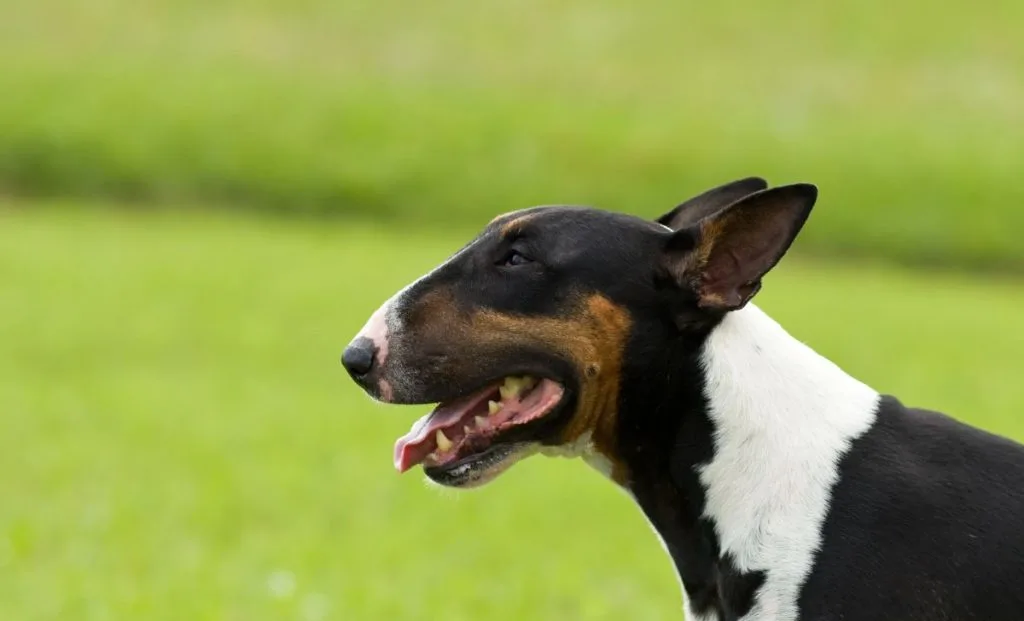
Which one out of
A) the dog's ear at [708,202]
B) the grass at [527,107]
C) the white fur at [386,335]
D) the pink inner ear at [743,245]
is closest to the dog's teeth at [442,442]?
the white fur at [386,335]

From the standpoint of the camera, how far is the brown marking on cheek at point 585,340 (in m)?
4.47

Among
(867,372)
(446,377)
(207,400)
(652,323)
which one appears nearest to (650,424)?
(652,323)

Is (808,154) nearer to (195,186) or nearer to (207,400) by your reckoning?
(195,186)

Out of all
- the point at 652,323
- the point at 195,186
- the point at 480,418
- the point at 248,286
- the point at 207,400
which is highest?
the point at 652,323

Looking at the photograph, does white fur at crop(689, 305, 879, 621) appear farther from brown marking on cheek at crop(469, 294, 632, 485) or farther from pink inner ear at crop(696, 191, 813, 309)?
brown marking on cheek at crop(469, 294, 632, 485)

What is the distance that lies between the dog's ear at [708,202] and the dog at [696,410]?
449mm

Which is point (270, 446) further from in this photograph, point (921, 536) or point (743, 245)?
point (921, 536)

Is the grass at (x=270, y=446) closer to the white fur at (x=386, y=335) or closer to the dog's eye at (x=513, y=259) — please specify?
the white fur at (x=386, y=335)

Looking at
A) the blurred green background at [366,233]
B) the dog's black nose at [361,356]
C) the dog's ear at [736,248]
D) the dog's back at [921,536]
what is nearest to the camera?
the dog's back at [921,536]

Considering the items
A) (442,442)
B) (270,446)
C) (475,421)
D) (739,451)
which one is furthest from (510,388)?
(270,446)

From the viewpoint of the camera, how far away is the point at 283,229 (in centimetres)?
2523

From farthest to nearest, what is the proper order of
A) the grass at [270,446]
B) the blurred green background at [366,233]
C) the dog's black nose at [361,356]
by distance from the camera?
1. the blurred green background at [366,233]
2. the grass at [270,446]
3. the dog's black nose at [361,356]

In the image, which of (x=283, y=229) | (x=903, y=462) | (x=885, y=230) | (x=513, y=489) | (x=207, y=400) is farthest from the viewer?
(x=885, y=230)

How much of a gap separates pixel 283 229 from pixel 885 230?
416 inches
